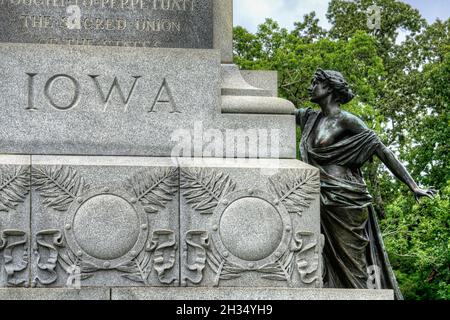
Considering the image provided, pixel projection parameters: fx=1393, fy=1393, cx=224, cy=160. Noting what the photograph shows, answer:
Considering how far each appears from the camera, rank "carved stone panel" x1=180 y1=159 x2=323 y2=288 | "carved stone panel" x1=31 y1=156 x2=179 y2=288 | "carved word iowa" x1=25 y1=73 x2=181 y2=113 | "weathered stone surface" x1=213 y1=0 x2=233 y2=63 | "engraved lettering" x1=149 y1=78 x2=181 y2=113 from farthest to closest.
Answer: "weathered stone surface" x1=213 y1=0 x2=233 y2=63, "engraved lettering" x1=149 y1=78 x2=181 y2=113, "carved word iowa" x1=25 y1=73 x2=181 y2=113, "carved stone panel" x1=180 y1=159 x2=323 y2=288, "carved stone panel" x1=31 y1=156 x2=179 y2=288

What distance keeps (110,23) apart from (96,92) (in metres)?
0.94

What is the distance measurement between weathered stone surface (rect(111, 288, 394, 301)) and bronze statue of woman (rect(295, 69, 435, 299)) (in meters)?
0.89

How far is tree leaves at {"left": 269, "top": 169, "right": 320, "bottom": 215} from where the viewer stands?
1345 centimetres

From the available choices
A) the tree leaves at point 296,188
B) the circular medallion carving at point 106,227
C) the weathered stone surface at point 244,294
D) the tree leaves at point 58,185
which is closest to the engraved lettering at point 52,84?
the tree leaves at point 58,185

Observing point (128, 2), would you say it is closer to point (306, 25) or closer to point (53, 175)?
point (53, 175)

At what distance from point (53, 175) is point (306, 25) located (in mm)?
33949

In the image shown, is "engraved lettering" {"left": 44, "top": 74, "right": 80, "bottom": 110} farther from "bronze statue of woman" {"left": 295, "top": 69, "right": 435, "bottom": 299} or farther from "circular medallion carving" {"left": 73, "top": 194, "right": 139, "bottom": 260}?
"bronze statue of woman" {"left": 295, "top": 69, "right": 435, "bottom": 299}

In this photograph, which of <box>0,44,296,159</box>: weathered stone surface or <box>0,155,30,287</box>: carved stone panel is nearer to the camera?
<box>0,155,30,287</box>: carved stone panel

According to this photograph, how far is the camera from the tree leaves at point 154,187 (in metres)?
13.2

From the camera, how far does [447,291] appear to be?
33844 mm

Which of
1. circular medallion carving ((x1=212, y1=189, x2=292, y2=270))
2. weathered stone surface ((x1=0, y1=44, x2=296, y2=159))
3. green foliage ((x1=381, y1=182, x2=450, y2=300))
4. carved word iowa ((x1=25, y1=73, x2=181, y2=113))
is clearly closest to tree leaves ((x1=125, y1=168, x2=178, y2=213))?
weathered stone surface ((x1=0, y1=44, x2=296, y2=159))

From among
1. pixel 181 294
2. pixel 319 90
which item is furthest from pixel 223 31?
pixel 181 294

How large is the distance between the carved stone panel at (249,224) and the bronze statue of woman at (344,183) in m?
0.74

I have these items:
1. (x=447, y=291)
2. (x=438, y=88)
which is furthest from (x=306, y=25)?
(x=447, y=291)
